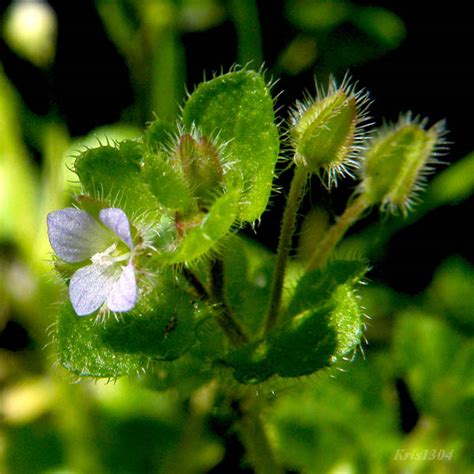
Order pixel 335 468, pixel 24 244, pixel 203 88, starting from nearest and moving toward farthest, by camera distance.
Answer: pixel 203 88, pixel 335 468, pixel 24 244

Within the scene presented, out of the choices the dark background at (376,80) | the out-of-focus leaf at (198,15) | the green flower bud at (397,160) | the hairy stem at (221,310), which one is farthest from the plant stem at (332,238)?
the out-of-focus leaf at (198,15)

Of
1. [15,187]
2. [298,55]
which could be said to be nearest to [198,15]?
[298,55]

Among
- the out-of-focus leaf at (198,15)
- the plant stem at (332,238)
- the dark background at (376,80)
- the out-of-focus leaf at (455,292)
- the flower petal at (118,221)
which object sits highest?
the flower petal at (118,221)

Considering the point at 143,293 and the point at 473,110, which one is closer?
the point at 143,293

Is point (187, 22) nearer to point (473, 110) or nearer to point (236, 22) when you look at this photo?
point (236, 22)

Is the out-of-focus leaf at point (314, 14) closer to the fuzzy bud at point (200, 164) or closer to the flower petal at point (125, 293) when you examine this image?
the fuzzy bud at point (200, 164)

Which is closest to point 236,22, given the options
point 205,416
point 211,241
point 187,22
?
point 187,22

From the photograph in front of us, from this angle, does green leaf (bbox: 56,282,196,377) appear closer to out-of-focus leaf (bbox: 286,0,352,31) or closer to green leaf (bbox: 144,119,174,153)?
green leaf (bbox: 144,119,174,153)
